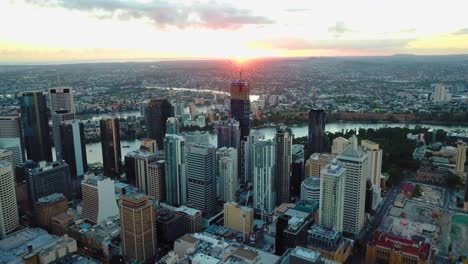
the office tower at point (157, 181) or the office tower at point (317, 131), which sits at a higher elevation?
the office tower at point (317, 131)

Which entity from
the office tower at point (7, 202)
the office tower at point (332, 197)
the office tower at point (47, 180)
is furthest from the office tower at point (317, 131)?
the office tower at point (7, 202)

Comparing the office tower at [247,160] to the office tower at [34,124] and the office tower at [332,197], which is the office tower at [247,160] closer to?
the office tower at [332,197]

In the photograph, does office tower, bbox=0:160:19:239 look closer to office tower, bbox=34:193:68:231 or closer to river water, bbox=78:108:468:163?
office tower, bbox=34:193:68:231

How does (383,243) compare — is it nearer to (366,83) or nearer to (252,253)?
(252,253)

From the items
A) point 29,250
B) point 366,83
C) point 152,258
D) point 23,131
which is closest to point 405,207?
point 152,258

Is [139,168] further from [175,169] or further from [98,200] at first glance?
[98,200]

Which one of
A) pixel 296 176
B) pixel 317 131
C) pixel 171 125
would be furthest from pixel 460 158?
pixel 171 125

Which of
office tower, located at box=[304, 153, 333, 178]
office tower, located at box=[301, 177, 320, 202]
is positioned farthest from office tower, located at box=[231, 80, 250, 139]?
office tower, located at box=[301, 177, 320, 202]
